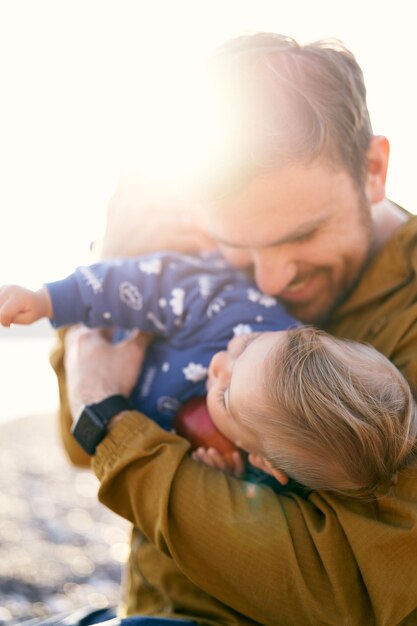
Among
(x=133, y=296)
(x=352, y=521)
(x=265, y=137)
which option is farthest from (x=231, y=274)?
(x=352, y=521)

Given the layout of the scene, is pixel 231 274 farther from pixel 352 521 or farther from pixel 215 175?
pixel 352 521

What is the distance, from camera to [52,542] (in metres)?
4.92

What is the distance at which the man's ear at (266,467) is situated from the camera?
220 cm

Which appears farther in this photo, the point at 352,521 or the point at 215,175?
the point at 215,175

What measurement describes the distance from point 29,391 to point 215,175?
42.9 feet

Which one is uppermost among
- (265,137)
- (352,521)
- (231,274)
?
(265,137)

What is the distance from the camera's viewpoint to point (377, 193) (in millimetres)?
2623

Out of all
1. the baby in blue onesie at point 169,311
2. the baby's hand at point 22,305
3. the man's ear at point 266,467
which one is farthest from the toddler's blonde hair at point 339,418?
the baby's hand at point 22,305

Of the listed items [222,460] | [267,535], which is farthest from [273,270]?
[267,535]

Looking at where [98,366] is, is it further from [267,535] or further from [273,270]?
[267,535]

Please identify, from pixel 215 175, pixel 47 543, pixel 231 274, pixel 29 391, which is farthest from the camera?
pixel 29 391

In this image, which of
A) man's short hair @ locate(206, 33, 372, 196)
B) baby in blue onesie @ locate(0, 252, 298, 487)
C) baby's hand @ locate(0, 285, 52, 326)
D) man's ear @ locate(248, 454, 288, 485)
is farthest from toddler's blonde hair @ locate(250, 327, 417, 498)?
baby's hand @ locate(0, 285, 52, 326)

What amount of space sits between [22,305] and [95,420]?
0.47m

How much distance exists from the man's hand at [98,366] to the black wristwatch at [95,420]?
0.05 metres
